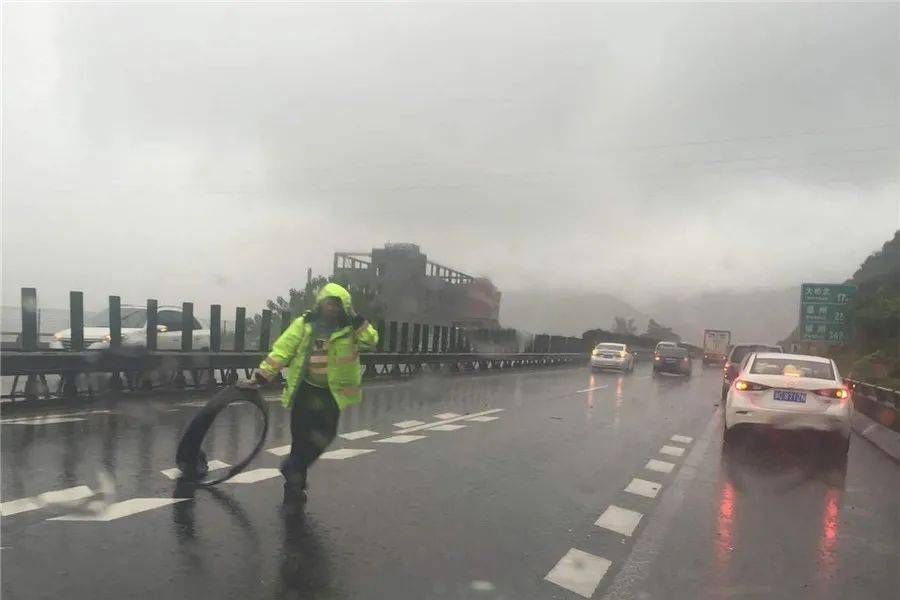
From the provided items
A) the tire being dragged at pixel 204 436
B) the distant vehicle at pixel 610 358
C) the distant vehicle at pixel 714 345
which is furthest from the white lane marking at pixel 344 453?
the distant vehicle at pixel 714 345

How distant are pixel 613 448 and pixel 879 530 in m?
4.54

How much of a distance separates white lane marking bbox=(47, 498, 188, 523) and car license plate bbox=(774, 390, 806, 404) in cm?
833

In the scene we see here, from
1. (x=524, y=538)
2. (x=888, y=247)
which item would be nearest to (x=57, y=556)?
(x=524, y=538)

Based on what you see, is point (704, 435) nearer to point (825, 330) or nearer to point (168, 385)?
point (168, 385)

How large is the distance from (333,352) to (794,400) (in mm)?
7508

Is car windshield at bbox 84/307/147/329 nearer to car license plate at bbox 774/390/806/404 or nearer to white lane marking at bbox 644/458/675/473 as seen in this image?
white lane marking at bbox 644/458/675/473

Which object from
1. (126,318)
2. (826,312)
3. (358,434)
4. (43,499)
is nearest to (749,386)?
(358,434)

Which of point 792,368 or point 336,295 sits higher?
point 336,295

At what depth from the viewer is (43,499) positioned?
20.6 ft

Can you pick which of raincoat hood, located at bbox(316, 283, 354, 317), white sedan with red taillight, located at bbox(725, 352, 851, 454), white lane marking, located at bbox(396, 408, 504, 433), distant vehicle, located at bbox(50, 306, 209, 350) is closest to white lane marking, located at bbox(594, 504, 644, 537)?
raincoat hood, located at bbox(316, 283, 354, 317)

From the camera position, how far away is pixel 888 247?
65.9 m

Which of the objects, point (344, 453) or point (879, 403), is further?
point (879, 403)

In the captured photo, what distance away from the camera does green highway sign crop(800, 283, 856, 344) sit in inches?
1551

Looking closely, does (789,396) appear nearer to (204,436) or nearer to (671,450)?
(671,450)
